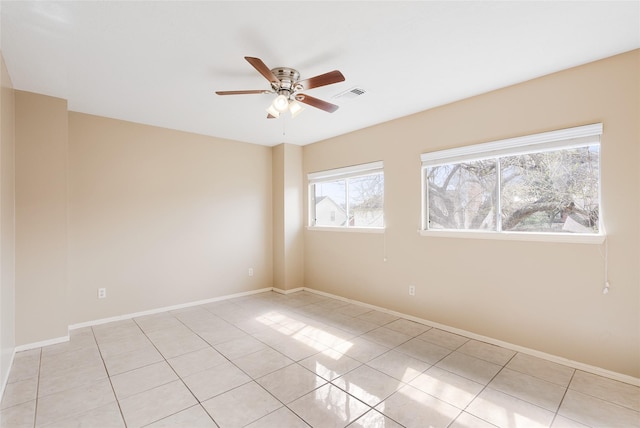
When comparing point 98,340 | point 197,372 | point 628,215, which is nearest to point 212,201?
point 98,340

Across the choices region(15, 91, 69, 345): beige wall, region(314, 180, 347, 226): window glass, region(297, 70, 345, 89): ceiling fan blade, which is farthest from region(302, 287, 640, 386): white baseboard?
region(15, 91, 69, 345): beige wall

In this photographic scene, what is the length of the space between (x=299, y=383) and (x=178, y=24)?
2675 millimetres

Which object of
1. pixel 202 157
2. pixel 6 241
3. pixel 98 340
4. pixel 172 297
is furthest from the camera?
pixel 202 157

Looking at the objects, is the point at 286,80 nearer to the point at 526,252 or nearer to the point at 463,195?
the point at 463,195

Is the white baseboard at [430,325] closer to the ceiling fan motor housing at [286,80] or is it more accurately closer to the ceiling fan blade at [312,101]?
the ceiling fan blade at [312,101]

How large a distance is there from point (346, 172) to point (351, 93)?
5.20 ft

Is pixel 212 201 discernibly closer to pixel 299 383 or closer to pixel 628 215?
pixel 299 383

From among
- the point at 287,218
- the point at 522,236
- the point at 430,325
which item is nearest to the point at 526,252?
the point at 522,236

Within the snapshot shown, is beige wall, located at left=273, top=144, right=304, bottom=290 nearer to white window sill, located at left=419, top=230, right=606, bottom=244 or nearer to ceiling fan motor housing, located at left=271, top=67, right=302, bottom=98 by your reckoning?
white window sill, located at left=419, top=230, right=606, bottom=244

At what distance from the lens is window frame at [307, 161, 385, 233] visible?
407 centimetres

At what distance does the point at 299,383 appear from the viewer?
2.30 m

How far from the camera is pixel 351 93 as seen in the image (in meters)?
2.97

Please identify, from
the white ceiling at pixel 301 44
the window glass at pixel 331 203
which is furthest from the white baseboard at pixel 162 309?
the white ceiling at pixel 301 44

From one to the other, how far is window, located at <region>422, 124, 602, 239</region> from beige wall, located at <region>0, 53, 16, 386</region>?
3900 millimetres
